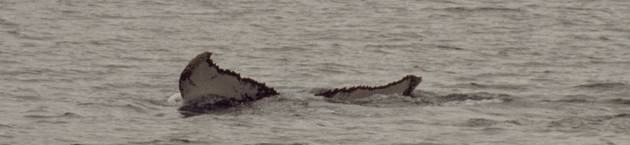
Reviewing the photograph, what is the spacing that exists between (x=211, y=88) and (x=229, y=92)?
299mm

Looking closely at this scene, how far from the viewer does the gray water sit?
23281 millimetres

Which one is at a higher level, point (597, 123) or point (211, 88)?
point (211, 88)

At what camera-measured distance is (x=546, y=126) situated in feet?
77.6

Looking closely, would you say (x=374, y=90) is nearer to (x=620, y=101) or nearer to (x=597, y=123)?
(x=597, y=123)

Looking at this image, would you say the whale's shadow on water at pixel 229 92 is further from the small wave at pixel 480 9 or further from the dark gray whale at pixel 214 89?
the small wave at pixel 480 9

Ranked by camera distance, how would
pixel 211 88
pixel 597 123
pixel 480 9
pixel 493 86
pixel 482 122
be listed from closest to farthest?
pixel 597 123, pixel 482 122, pixel 211 88, pixel 493 86, pixel 480 9

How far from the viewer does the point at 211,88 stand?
24906 millimetres

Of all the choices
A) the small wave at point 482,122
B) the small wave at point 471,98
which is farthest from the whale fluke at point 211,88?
the small wave at point 482,122

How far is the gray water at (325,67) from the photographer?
23.3 metres

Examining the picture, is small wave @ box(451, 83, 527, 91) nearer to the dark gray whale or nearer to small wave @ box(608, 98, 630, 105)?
small wave @ box(608, 98, 630, 105)

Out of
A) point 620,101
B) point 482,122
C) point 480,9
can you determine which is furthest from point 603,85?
point 480,9

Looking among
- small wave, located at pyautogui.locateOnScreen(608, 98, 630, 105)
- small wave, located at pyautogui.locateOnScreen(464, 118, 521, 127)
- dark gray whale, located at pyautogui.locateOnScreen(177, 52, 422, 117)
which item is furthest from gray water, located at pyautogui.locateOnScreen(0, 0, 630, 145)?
dark gray whale, located at pyautogui.locateOnScreen(177, 52, 422, 117)

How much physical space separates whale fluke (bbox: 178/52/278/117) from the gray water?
0.33m

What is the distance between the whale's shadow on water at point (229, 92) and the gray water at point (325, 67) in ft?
0.51
